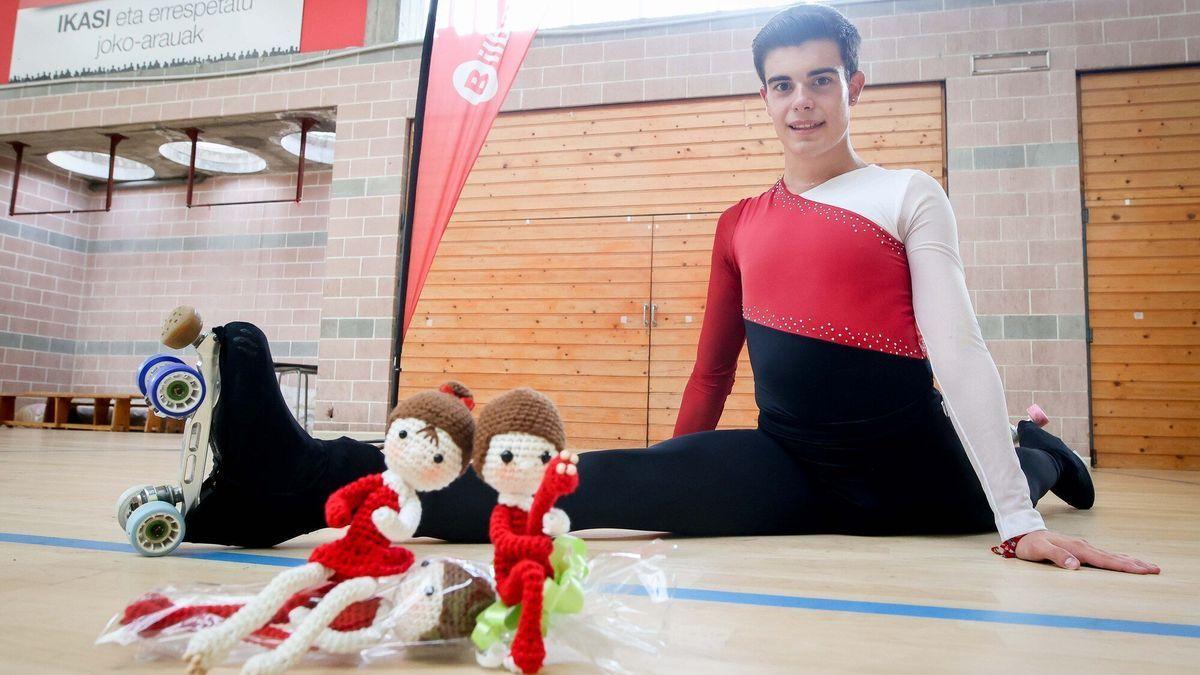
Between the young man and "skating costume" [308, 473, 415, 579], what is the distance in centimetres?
58

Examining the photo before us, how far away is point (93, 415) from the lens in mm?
7418

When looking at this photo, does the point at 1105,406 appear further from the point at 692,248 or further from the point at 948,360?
the point at 948,360

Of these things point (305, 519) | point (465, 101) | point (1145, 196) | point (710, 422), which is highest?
point (1145, 196)

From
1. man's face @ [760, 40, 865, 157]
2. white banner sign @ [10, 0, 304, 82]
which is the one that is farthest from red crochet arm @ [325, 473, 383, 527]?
white banner sign @ [10, 0, 304, 82]

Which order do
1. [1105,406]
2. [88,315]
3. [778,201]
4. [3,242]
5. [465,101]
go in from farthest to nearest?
[88,315], [3,242], [1105,406], [465,101], [778,201]

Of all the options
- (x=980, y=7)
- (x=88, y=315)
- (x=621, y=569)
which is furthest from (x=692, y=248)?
(x=88, y=315)

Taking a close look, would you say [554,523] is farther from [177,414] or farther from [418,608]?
[177,414]

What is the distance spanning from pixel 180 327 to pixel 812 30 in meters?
1.21

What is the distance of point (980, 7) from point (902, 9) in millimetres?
492

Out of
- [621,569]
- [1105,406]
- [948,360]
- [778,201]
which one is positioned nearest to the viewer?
[621,569]

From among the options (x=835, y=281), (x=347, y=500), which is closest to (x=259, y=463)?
(x=347, y=500)

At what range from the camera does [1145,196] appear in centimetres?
480

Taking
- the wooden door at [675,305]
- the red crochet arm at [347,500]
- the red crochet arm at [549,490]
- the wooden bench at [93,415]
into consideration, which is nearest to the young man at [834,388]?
the red crochet arm at [347,500]

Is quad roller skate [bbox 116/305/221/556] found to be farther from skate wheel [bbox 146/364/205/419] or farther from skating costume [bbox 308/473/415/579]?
skating costume [bbox 308/473/415/579]
